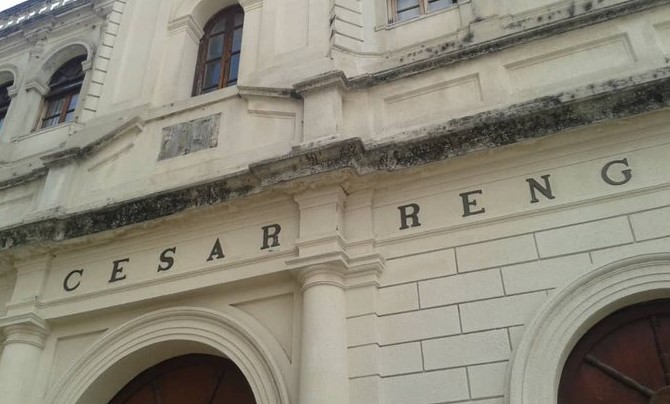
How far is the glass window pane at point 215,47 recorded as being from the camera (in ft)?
31.7

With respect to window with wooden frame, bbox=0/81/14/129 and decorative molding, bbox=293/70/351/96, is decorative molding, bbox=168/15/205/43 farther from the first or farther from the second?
window with wooden frame, bbox=0/81/14/129

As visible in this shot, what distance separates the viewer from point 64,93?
1086 cm

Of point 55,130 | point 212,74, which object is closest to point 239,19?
point 212,74

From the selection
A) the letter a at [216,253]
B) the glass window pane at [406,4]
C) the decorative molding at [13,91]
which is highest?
the decorative molding at [13,91]

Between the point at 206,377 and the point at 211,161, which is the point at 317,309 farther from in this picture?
the point at 211,161

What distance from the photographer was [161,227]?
24.3ft

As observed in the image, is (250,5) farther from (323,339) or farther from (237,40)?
(323,339)

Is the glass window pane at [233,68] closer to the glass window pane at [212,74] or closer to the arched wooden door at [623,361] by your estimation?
the glass window pane at [212,74]

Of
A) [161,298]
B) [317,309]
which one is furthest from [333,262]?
[161,298]

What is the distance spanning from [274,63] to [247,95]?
0.67m

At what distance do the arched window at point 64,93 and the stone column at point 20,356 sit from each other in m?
4.05

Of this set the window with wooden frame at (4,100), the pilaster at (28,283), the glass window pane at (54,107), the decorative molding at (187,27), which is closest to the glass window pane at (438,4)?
the decorative molding at (187,27)

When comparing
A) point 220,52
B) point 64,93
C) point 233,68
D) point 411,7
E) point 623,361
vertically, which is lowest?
point 623,361

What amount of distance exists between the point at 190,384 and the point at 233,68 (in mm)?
4449
